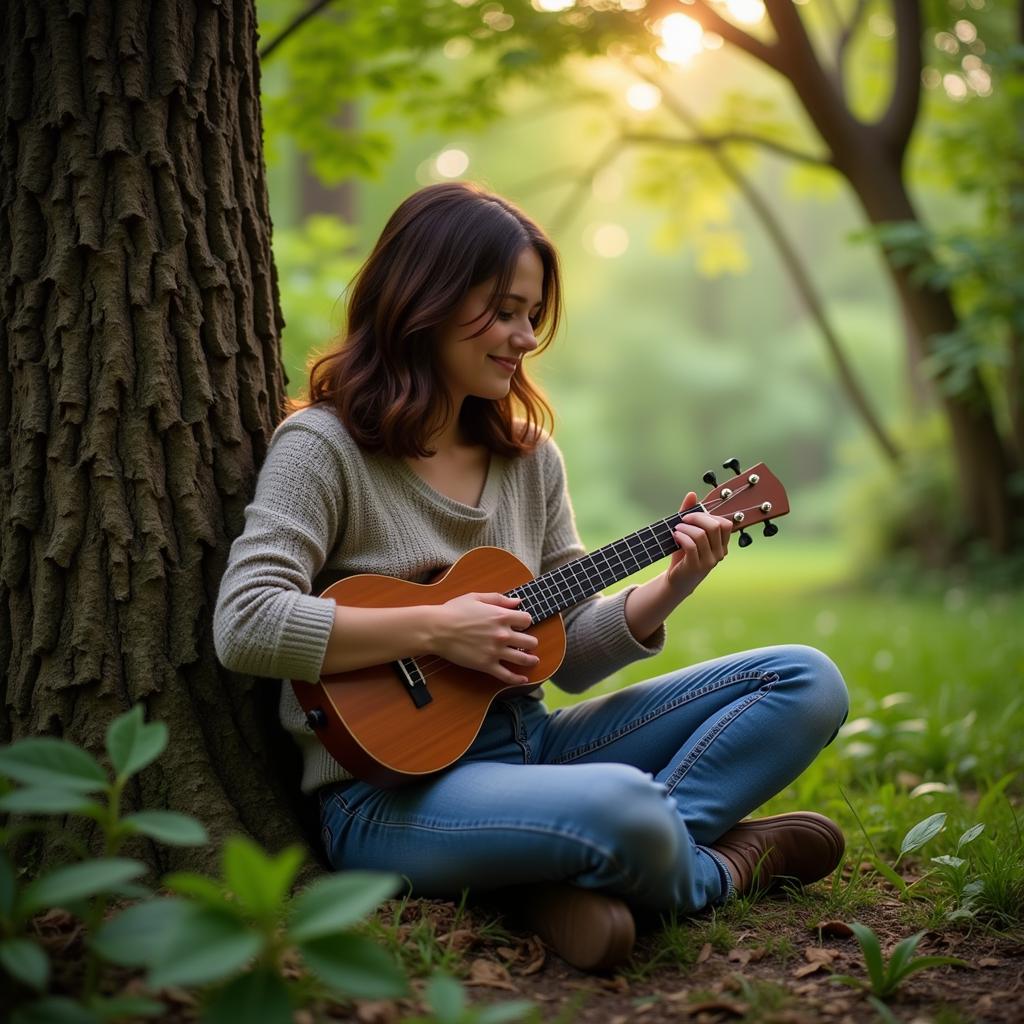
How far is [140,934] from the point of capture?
1513 mm

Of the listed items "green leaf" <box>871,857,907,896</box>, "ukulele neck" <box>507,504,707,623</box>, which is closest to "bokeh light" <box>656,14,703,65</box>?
"ukulele neck" <box>507,504,707,623</box>

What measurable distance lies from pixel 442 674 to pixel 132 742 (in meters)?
0.75

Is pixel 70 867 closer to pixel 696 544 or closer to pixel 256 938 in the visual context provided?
pixel 256 938

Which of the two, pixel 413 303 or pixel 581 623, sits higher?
pixel 413 303

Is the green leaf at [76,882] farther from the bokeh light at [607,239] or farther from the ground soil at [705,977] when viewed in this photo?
the bokeh light at [607,239]

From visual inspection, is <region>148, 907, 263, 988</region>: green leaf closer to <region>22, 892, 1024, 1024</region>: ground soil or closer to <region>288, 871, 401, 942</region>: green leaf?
<region>288, 871, 401, 942</region>: green leaf

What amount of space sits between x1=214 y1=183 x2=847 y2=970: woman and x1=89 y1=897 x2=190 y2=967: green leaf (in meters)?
0.62

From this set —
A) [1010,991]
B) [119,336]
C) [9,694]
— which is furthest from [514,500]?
[1010,991]

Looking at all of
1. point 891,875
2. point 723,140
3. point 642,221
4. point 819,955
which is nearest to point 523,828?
point 819,955

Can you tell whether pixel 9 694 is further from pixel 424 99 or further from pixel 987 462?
pixel 987 462

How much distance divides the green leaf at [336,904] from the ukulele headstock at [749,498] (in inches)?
55.4

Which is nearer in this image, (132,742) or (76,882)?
(76,882)

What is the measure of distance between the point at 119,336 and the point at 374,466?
60cm

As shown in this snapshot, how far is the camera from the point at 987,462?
8.66 m
